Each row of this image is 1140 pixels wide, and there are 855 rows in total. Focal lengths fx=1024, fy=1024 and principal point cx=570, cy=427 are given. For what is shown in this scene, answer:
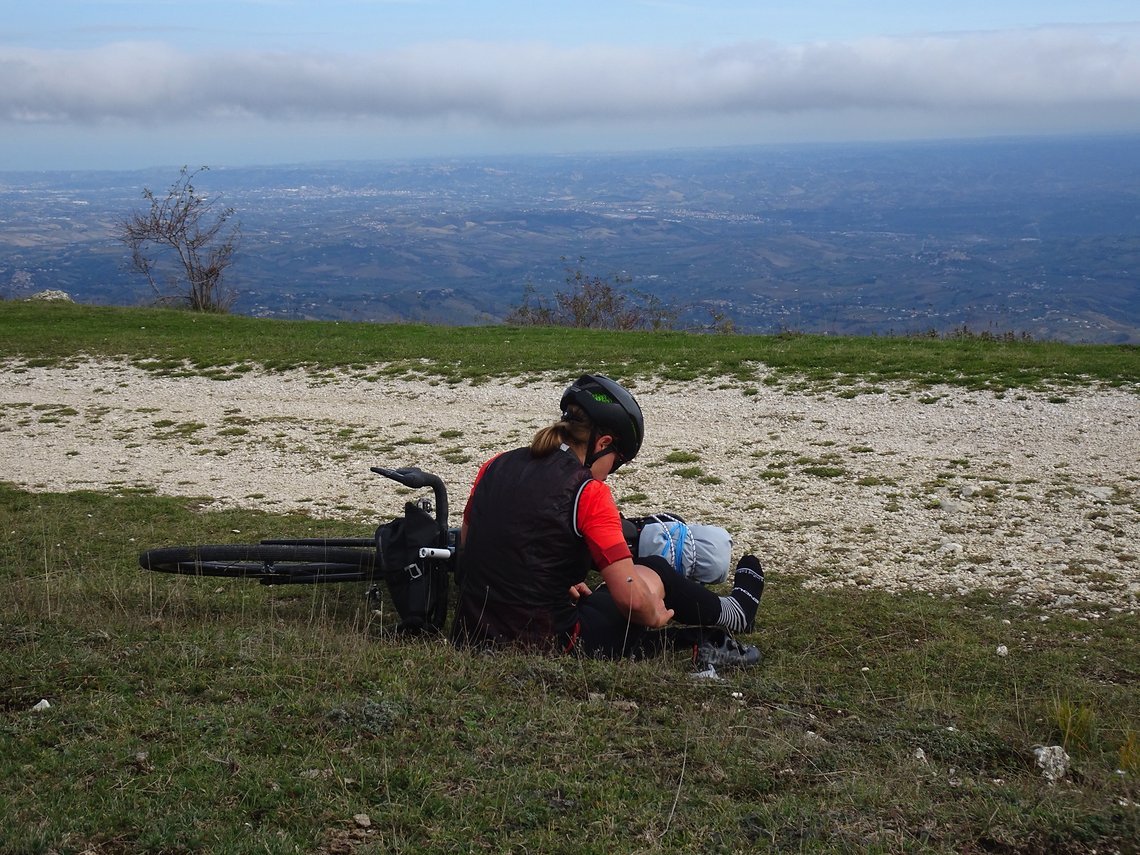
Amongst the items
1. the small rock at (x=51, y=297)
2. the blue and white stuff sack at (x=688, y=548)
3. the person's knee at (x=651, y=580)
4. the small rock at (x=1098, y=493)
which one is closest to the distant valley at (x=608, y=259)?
the small rock at (x=51, y=297)

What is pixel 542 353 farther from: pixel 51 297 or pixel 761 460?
pixel 51 297

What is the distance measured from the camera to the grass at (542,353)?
14.7 meters

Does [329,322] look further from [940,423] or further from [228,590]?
[228,590]

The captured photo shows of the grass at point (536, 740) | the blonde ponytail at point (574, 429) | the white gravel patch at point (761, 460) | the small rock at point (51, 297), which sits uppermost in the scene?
the blonde ponytail at point (574, 429)

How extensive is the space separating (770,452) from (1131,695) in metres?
6.24

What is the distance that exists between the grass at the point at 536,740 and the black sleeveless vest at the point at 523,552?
269mm

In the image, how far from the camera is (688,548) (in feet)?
19.7

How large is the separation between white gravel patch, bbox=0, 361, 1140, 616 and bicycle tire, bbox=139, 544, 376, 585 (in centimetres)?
316

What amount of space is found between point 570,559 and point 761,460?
6.26 m

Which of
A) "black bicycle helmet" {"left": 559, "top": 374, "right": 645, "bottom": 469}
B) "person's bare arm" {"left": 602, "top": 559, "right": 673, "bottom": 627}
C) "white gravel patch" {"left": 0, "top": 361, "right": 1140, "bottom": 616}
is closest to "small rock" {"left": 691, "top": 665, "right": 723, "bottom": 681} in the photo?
"person's bare arm" {"left": 602, "top": 559, "right": 673, "bottom": 627}

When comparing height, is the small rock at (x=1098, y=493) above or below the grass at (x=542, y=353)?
below

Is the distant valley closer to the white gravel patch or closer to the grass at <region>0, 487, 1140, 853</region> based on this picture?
the white gravel patch

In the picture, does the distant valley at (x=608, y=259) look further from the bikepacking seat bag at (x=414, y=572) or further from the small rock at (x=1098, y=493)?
the bikepacking seat bag at (x=414, y=572)

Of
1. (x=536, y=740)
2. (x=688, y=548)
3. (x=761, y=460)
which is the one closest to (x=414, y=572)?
(x=688, y=548)
